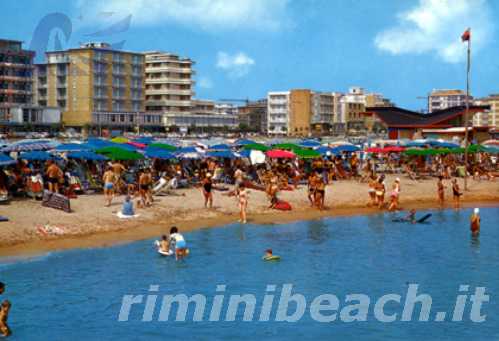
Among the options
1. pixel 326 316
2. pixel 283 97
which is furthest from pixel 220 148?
pixel 283 97

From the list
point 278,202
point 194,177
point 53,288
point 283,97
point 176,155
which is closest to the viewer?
point 53,288

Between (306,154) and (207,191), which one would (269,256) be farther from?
(306,154)

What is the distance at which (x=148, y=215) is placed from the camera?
23.5 m

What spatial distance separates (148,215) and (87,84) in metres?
80.3

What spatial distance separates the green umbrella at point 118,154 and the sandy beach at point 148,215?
5.82 ft

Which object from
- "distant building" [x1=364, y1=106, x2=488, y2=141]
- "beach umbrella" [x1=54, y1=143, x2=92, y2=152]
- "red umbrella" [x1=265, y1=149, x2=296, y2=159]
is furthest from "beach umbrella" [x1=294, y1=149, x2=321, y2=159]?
"distant building" [x1=364, y1=106, x2=488, y2=141]

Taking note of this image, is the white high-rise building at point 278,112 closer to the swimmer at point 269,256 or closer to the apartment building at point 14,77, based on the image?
the apartment building at point 14,77

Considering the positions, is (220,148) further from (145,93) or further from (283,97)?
(283,97)

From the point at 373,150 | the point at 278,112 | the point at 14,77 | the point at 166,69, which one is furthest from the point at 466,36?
the point at 278,112

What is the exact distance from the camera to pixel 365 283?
16625mm

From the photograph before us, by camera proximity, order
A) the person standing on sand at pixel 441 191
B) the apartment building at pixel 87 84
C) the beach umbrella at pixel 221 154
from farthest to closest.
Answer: the apartment building at pixel 87 84 < the person standing on sand at pixel 441 191 < the beach umbrella at pixel 221 154

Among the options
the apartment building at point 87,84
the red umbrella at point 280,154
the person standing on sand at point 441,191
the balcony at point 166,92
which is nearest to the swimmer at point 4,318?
the red umbrella at point 280,154

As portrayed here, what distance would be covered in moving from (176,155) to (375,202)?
8109mm

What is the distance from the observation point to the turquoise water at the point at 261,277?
13.2 metres
